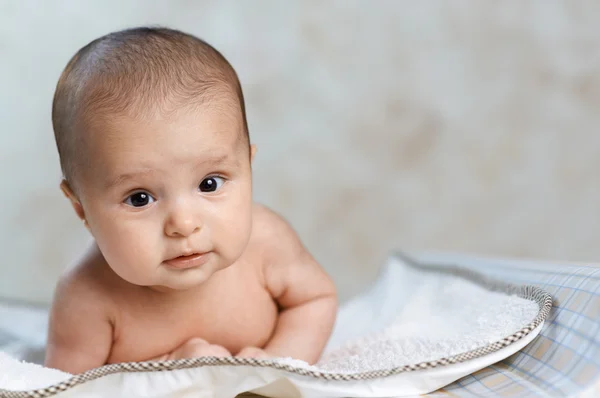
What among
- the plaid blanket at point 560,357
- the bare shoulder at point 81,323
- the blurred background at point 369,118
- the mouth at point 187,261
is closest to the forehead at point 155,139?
the mouth at point 187,261

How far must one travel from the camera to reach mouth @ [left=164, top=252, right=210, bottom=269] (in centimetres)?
98

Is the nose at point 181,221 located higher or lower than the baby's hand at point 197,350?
higher

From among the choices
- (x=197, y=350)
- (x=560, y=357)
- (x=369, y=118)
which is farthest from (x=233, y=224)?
(x=369, y=118)

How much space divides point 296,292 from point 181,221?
12.6 inches

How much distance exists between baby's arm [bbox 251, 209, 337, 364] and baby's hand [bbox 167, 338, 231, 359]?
86mm

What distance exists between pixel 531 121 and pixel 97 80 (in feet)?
5.55

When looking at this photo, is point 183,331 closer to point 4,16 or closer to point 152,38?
point 152,38

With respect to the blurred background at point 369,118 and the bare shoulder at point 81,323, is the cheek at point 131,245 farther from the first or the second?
the blurred background at point 369,118

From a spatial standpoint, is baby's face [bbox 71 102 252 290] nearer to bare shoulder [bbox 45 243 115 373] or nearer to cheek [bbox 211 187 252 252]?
cheek [bbox 211 187 252 252]

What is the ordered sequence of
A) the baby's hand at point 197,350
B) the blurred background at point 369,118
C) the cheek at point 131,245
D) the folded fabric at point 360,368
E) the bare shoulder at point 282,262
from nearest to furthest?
the folded fabric at point 360,368, the cheek at point 131,245, the baby's hand at point 197,350, the bare shoulder at point 282,262, the blurred background at point 369,118

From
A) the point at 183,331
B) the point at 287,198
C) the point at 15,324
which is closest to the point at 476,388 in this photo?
the point at 183,331

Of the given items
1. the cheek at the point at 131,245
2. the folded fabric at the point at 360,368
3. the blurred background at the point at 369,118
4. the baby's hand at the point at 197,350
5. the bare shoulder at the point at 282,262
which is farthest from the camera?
the blurred background at the point at 369,118

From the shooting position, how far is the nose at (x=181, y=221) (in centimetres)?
93

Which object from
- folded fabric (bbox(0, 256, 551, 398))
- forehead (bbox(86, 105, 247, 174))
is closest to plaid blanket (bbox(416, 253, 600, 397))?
folded fabric (bbox(0, 256, 551, 398))
